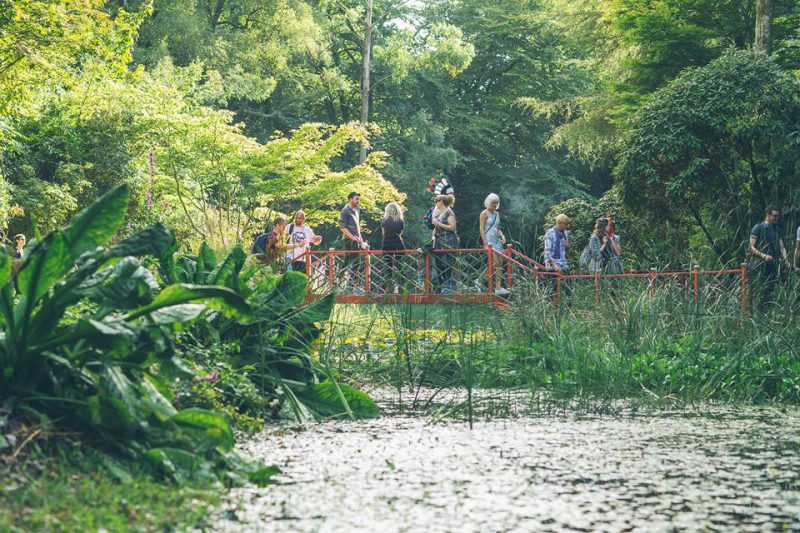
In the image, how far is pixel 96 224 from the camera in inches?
155

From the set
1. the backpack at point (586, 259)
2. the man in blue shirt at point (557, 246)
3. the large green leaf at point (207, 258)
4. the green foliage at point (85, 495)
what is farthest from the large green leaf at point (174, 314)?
the backpack at point (586, 259)

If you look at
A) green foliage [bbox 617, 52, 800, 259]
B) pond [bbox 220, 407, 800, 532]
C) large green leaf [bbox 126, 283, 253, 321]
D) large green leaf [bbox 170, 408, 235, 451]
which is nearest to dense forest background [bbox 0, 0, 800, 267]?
green foliage [bbox 617, 52, 800, 259]

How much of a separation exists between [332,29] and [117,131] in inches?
555

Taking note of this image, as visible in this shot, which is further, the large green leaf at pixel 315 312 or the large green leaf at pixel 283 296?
the large green leaf at pixel 315 312

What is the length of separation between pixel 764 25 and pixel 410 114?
20748 millimetres

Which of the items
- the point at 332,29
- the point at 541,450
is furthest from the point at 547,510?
the point at 332,29

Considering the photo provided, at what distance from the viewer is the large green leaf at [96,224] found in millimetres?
3896

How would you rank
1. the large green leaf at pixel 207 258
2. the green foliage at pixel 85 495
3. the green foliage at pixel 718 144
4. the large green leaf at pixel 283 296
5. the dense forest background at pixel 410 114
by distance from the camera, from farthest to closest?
the dense forest background at pixel 410 114 < the green foliage at pixel 718 144 < the large green leaf at pixel 207 258 < the large green leaf at pixel 283 296 < the green foliage at pixel 85 495

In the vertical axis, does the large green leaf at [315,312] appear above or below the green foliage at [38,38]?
below

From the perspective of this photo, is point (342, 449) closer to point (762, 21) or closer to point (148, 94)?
point (762, 21)

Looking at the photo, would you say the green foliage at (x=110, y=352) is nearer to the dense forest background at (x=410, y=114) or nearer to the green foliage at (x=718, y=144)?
the dense forest background at (x=410, y=114)

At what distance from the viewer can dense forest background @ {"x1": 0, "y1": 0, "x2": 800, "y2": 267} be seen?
1537cm

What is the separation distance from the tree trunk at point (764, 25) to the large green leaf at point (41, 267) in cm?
1537

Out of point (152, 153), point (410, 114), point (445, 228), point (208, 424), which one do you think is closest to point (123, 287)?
point (208, 424)
